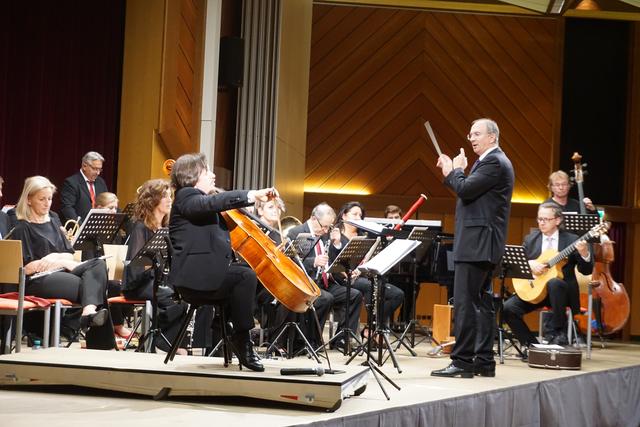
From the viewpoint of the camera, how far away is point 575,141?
13258mm

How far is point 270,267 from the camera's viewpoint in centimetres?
425

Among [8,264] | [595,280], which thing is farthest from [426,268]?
[8,264]

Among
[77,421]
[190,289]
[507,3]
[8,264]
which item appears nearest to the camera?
[77,421]

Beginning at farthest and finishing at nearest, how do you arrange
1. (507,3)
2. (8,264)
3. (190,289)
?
(507,3)
(8,264)
(190,289)

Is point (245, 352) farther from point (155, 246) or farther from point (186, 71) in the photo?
point (186, 71)

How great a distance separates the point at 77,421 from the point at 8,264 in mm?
1745

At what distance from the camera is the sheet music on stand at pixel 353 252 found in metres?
6.59

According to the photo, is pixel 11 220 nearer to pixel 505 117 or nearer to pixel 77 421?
pixel 77 421

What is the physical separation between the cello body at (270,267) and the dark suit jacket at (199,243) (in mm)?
70

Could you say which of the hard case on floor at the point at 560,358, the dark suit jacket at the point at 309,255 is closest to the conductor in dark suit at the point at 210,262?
the dark suit jacket at the point at 309,255

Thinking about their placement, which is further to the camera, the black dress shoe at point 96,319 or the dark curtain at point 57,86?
the dark curtain at point 57,86

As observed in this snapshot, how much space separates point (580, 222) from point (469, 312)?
266 cm

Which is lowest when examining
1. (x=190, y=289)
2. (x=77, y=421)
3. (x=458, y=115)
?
(x=77, y=421)

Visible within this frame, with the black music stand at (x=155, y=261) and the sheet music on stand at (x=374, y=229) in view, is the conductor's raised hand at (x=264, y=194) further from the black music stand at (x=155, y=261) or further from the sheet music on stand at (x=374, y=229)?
the sheet music on stand at (x=374, y=229)
